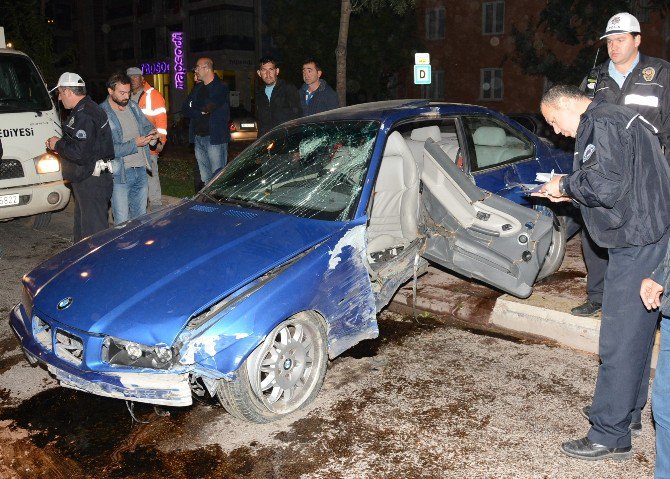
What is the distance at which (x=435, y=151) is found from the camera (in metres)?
5.00

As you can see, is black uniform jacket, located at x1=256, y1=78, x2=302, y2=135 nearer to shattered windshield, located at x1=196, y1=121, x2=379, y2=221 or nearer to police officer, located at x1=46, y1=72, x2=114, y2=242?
police officer, located at x1=46, y1=72, x2=114, y2=242

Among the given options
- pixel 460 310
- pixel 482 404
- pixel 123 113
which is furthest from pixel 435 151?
pixel 123 113

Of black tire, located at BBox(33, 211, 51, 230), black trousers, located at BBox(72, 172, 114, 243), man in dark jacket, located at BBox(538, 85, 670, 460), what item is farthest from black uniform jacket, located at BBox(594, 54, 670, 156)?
black tire, located at BBox(33, 211, 51, 230)

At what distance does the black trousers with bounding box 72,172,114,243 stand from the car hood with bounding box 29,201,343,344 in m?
1.89

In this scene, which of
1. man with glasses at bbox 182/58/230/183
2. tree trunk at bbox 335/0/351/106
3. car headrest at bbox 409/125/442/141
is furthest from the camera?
tree trunk at bbox 335/0/351/106

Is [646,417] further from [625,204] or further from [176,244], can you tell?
[176,244]

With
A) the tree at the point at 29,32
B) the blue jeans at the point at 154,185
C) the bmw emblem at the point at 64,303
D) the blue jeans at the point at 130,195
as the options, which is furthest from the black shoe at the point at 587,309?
the tree at the point at 29,32

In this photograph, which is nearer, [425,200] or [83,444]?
[83,444]

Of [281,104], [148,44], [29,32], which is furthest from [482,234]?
[148,44]

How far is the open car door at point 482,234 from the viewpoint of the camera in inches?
193

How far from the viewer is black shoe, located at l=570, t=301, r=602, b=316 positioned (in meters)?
4.96

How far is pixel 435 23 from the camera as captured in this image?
33.2 meters

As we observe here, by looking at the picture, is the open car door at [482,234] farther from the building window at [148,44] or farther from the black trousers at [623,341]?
the building window at [148,44]

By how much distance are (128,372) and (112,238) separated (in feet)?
4.42
